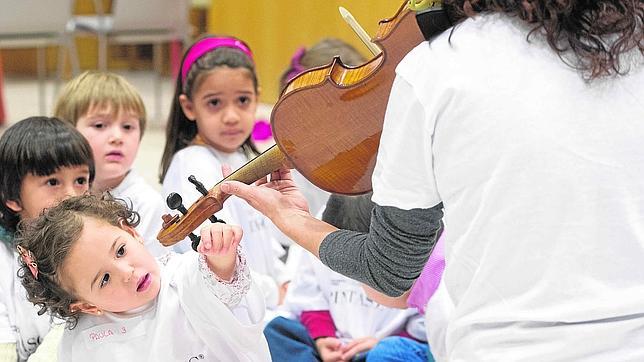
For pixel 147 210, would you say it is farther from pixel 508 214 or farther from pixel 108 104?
pixel 508 214

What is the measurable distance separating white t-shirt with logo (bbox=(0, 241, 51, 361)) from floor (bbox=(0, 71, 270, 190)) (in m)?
1.84

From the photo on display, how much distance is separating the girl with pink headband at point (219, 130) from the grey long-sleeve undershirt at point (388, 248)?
1.07 meters

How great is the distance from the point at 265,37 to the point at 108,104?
3882 millimetres

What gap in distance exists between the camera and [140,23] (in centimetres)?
564

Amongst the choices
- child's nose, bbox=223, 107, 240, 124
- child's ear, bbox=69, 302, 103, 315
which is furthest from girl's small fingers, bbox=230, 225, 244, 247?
child's nose, bbox=223, 107, 240, 124

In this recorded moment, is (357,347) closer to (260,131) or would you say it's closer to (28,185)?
(28,185)

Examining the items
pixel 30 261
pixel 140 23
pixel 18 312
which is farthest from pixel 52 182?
pixel 140 23

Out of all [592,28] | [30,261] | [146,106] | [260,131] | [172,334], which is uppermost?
[592,28]

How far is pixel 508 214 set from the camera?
1.03 m

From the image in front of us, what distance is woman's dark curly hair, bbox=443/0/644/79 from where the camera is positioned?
99 cm

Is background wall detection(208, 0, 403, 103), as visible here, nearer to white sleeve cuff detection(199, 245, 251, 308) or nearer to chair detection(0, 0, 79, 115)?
chair detection(0, 0, 79, 115)

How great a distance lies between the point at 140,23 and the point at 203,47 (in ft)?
11.0

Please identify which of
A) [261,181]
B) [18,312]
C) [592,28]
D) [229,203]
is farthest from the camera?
[229,203]

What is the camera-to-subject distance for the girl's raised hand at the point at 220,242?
56.3 inches
